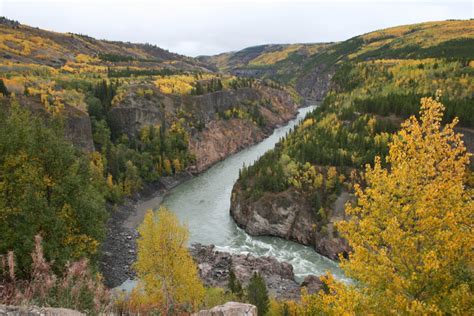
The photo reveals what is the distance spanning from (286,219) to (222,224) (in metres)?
11.2

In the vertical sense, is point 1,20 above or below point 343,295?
above

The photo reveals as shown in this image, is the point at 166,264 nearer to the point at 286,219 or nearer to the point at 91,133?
the point at 286,219

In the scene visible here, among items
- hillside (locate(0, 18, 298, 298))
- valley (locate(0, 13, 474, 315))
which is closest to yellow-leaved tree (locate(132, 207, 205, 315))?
valley (locate(0, 13, 474, 315))

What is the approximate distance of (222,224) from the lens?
60.9 metres

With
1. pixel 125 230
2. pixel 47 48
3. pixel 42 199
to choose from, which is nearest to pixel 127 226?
Answer: pixel 125 230

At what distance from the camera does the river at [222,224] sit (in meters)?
48.8

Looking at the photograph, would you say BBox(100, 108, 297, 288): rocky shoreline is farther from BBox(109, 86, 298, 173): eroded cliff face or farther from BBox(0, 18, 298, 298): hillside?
BBox(109, 86, 298, 173): eroded cliff face

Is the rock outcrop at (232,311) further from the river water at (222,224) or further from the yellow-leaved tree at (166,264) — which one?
the river water at (222,224)

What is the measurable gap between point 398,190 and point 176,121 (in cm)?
8717

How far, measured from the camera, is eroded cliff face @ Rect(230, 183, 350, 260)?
52.0 metres

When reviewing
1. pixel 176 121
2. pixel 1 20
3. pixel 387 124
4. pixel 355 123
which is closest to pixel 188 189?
pixel 176 121

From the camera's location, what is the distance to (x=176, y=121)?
95312 mm

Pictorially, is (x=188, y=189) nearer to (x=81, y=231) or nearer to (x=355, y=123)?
(x=355, y=123)

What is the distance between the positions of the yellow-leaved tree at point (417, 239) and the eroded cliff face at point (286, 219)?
132 feet
